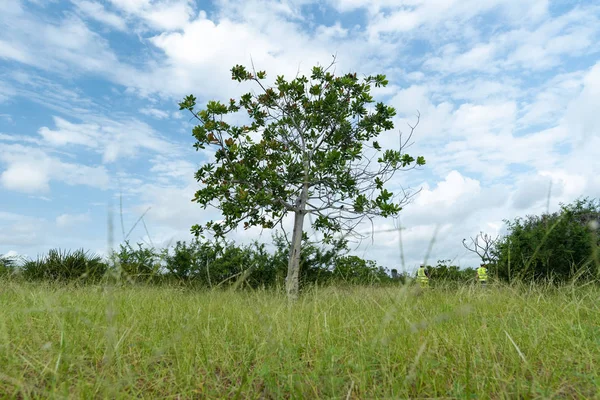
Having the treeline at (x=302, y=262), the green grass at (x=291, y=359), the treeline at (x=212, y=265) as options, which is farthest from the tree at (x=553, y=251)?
the green grass at (x=291, y=359)

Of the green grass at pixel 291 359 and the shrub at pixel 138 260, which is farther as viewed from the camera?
the shrub at pixel 138 260

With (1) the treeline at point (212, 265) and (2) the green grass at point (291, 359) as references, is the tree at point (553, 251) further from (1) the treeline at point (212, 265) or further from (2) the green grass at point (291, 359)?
(2) the green grass at point (291, 359)

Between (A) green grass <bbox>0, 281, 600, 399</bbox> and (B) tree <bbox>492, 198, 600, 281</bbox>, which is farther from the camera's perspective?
(B) tree <bbox>492, 198, 600, 281</bbox>

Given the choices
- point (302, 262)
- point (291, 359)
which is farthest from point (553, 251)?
point (291, 359)

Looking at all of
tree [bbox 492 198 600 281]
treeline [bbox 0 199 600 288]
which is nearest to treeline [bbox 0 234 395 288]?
treeline [bbox 0 199 600 288]

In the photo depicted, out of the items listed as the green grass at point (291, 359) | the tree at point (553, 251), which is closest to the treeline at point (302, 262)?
the tree at point (553, 251)

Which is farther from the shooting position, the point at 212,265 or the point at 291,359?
the point at 212,265

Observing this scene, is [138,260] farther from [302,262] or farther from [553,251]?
[553,251]

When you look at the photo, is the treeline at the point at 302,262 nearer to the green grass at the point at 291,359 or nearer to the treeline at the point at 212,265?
the treeline at the point at 212,265

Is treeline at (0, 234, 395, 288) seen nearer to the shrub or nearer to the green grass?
the shrub

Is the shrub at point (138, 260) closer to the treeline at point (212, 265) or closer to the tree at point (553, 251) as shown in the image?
the treeline at point (212, 265)

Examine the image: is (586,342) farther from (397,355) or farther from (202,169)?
(202,169)

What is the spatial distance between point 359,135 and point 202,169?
400 cm

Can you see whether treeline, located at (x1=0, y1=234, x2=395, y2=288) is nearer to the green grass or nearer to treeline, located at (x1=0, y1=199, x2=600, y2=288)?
treeline, located at (x1=0, y1=199, x2=600, y2=288)
